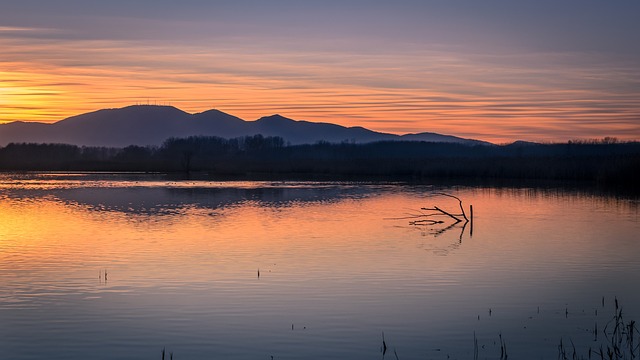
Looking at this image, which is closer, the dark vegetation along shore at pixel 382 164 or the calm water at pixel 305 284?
the calm water at pixel 305 284

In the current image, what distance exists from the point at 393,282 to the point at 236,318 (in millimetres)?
4062

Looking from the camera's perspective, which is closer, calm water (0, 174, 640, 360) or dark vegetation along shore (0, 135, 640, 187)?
calm water (0, 174, 640, 360)

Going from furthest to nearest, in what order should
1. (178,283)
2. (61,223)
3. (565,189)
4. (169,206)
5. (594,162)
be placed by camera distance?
(594,162), (565,189), (169,206), (61,223), (178,283)

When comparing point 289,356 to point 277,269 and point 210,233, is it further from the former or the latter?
point 210,233

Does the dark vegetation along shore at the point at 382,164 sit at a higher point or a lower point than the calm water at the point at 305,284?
higher

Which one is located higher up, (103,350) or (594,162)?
(594,162)

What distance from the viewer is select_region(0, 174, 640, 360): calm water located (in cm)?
1054

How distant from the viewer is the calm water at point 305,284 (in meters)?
10.5

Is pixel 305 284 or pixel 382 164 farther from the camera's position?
pixel 382 164

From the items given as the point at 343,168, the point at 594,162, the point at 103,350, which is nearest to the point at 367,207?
the point at 103,350

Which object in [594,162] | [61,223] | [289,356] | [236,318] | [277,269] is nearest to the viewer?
[289,356]

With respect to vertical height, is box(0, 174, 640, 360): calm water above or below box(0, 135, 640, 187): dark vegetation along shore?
below

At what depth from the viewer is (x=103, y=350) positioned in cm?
998

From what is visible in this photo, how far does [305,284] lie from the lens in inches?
573
